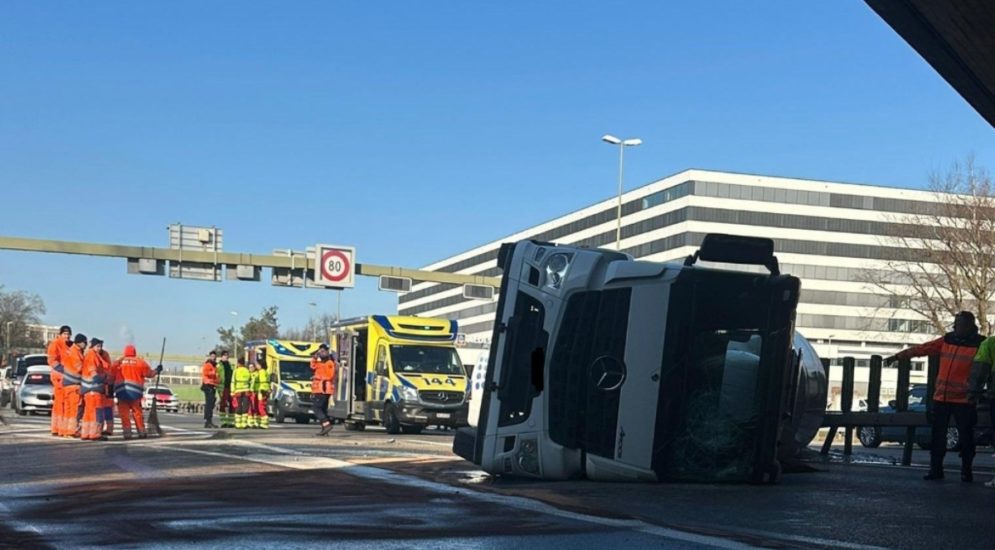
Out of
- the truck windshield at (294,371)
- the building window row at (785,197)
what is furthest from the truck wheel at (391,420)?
the building window row at (785,197)

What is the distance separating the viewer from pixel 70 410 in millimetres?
19203

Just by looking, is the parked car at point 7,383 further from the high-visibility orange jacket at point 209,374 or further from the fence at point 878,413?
the fence at point 878,413

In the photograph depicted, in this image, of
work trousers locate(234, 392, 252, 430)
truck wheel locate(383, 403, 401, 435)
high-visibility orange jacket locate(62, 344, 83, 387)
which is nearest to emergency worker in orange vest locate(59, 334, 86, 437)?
high-visibility orange jacket locate(62, 344, 83, 387)

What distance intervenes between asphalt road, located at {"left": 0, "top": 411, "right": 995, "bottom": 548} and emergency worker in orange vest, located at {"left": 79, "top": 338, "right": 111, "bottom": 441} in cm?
534

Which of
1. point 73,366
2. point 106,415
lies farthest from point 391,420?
point 73,366

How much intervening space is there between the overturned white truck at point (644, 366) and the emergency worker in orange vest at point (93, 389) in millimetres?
10243

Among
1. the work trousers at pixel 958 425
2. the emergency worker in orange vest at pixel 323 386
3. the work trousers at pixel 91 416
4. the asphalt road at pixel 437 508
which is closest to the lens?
the asphalt road at pixel 437 508

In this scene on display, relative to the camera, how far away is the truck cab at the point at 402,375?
25.2 metres

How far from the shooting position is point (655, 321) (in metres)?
9.59

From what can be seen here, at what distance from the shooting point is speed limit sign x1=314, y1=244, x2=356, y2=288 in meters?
39.3

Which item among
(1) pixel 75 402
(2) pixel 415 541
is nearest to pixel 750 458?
(2) pixel 415 541

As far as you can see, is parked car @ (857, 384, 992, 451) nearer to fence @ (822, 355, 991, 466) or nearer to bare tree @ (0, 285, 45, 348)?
fence @ (822, 355, 991, 466)

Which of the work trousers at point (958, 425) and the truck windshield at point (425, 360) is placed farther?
the truck windshield at point (425, 360)

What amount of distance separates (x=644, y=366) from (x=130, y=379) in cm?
1184
